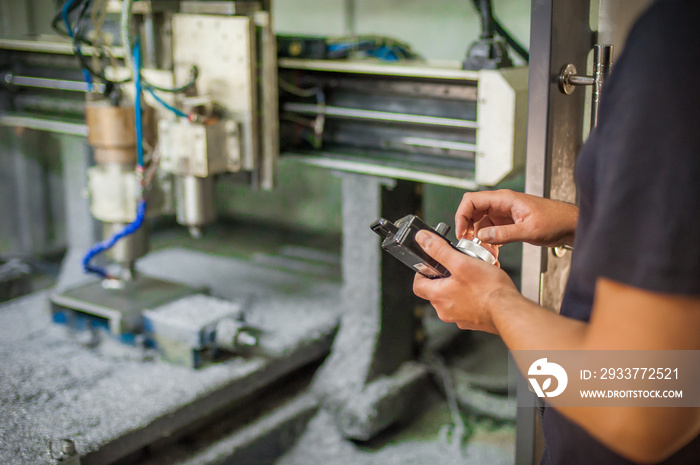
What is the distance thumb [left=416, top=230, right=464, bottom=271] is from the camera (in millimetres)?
736

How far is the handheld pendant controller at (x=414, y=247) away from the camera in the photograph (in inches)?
31.2

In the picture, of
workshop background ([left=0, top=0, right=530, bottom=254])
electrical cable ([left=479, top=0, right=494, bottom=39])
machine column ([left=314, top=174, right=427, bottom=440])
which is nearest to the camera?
electrical cable ([left=479, top=0, right=494, bottom=39])

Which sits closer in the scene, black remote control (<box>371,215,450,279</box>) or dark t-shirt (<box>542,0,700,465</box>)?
dark t-shirt (<box>542,0,700,465</box>)

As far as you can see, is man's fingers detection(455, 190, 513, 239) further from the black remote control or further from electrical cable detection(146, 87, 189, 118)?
electrical cable detection(146, 87, 189, 118)

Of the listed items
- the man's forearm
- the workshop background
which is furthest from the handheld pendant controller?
the workshop background

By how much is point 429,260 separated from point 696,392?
310 mm

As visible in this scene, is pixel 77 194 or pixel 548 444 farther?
pixel 77 194

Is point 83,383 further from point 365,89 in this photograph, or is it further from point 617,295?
point 617,295

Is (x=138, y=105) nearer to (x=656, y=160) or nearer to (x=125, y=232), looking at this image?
(x=125, y=232)

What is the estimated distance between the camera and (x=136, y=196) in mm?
1589

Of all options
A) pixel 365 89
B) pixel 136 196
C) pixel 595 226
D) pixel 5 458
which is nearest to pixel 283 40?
pixel 365 89
